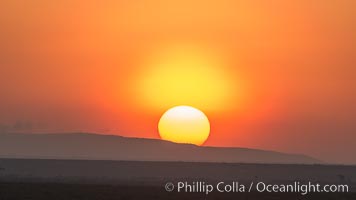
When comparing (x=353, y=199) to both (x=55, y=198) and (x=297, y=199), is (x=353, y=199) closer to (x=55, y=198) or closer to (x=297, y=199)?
(x=297, y=199)

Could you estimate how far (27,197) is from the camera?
8569 cm

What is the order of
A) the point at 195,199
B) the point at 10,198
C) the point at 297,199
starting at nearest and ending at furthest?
the point at 10,198 → the point at 195,199 → the point at 297,199

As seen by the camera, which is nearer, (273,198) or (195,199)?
(195,199)

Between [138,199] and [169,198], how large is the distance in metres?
5.32

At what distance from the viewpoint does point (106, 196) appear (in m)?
92.6

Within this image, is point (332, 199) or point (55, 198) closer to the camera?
point (55, 198)

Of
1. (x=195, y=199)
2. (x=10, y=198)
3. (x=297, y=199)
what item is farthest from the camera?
(x=297, y=199)

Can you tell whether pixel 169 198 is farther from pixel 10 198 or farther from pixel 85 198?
pixel 10 198

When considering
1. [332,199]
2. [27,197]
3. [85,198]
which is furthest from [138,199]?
[332,199]

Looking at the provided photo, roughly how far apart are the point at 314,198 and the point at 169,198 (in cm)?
1686

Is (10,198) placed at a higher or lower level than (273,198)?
lower

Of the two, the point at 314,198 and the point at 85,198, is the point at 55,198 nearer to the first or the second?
the point at 85,198

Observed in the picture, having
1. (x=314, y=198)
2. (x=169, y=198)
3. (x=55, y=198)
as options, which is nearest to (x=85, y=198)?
(x=55, y=198)


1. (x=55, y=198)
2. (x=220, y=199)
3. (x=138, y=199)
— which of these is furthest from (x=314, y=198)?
(x=55, y=198)
